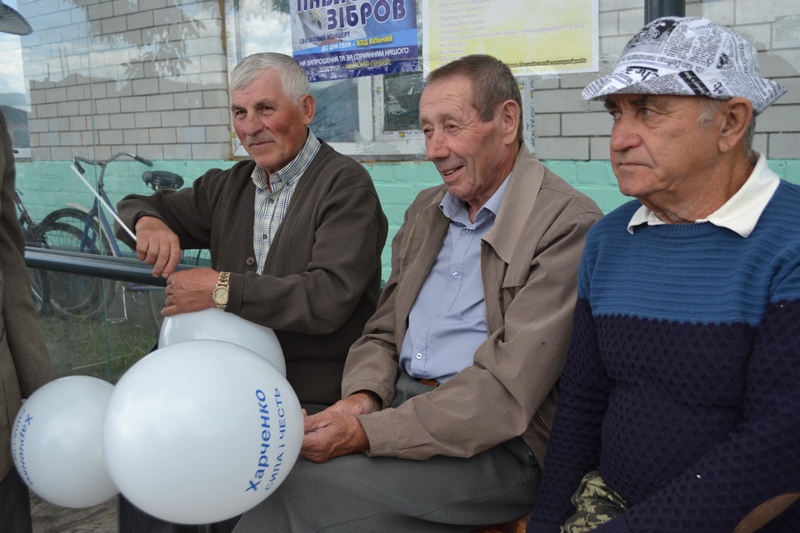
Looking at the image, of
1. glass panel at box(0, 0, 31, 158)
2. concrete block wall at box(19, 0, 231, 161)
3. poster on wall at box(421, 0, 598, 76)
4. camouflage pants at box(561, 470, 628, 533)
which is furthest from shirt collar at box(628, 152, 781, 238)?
glass panel at box(0, 0, 31, 158)

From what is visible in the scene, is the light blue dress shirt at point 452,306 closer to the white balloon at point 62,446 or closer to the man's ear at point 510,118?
the man's ear at point 510,118

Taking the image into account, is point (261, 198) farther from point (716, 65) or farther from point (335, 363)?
point (716, 65)

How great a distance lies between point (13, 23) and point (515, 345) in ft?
12.8

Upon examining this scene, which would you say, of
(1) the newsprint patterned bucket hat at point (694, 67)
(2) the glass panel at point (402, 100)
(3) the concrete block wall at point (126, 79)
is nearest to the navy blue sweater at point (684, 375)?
(1) the newsprint patterned bucket hat at point (694, 67)

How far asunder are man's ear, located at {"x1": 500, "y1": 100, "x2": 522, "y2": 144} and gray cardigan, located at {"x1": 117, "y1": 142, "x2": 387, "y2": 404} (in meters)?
0.51

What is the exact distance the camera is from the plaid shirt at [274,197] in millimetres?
2705

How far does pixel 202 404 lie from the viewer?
163 centimetres

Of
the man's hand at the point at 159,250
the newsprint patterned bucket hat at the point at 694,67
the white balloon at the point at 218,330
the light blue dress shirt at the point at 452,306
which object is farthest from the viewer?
the man's hand at the point at 159,250

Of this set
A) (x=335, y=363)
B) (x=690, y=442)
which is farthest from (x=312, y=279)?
(x=690, y=442)

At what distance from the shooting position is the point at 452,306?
2260mm

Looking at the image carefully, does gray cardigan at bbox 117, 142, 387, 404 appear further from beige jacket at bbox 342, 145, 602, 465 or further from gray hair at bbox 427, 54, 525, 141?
gray hair at bbox 427, 54, 525, 141

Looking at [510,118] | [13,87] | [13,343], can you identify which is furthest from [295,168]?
[13,87]

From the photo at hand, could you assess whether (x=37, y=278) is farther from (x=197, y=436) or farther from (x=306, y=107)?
(x=197, y=436)

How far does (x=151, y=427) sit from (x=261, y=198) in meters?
1.30
